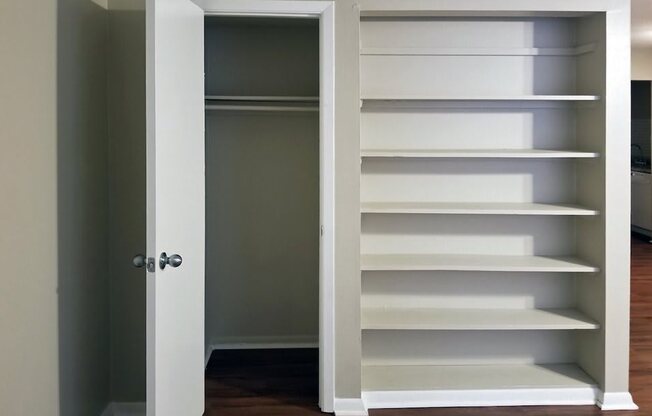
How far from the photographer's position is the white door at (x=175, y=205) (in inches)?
118

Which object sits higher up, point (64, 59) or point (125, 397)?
point (64, 59)

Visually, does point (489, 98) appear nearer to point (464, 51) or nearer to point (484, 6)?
point (464, 51)

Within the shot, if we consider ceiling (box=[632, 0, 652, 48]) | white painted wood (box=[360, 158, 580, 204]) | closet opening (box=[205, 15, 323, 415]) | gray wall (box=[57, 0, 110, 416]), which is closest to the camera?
gray wall (box=[57, 0, 110, 416])

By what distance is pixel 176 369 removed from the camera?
3303 mm

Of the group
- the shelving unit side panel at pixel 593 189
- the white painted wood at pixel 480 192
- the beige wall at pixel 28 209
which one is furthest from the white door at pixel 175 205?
the shelving unit side panel at pixel 593 189

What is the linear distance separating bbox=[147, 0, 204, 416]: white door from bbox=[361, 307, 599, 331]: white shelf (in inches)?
38.0

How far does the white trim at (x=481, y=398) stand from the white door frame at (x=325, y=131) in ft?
0.93

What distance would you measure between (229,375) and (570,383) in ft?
6.44

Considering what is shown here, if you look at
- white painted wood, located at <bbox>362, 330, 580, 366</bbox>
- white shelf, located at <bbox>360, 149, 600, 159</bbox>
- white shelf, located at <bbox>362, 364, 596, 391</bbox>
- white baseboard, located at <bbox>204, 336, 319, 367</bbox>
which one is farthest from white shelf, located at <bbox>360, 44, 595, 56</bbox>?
white baseboard, located at <bbox>204, 336, 319, 367</bbox>

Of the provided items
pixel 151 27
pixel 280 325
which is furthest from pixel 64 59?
pixel 280 325

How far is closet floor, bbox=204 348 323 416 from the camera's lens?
3.99m

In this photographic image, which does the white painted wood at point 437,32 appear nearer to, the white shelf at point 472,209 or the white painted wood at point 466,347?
the white shelf at point 472,209

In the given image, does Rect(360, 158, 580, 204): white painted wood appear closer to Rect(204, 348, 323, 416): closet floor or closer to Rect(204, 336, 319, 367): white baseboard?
Rect(204, 348, 323, 416): closet floor

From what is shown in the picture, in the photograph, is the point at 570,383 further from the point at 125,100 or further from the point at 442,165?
the point at 125,100
